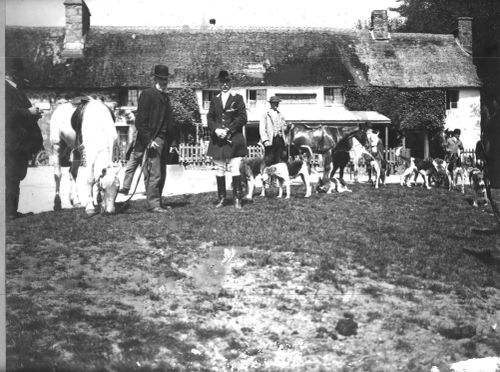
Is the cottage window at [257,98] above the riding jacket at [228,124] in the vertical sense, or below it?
above

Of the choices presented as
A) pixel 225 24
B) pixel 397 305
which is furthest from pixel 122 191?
pixel 397 305

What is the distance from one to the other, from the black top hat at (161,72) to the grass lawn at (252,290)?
1193 millimetres

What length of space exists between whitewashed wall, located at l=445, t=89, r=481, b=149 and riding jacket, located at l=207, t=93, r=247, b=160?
6.60 ft

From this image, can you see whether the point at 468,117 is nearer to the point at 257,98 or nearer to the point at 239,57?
the point at 257,98

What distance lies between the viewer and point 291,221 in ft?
14.0

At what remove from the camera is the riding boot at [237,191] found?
480cm

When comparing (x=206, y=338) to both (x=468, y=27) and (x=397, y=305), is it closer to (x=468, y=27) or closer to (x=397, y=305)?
(x=397, y=305)

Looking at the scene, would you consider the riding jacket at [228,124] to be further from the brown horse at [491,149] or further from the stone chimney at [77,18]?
the brown horse at [491,149]

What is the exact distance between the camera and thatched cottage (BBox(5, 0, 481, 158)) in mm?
4477

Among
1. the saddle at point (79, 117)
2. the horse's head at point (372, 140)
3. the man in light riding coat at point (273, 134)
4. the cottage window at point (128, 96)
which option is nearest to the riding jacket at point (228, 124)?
the man in light riding coat at point (273, 134)

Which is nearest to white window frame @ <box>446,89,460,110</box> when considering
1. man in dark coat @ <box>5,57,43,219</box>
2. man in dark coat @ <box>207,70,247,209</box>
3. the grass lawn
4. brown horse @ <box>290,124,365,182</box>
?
brown horse @ <box>290,124,365,182</box>

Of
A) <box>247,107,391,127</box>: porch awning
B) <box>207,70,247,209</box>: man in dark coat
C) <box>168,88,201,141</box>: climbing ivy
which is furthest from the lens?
<box>247,107,391,127</box>: porch awning

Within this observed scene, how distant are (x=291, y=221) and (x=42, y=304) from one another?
195 cm

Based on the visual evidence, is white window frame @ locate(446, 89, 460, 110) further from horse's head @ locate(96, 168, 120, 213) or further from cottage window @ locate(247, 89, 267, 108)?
horse's head @ locate(96, 168, 120, 213)
